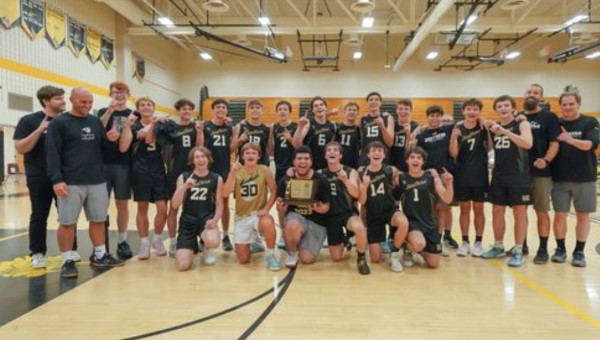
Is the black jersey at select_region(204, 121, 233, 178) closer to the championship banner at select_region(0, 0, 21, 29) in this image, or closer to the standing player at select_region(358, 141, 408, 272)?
the standing player at select_region(358, 141, 408, 272)

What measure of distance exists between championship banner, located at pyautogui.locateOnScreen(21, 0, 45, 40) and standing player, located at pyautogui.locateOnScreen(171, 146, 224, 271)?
8.58 m

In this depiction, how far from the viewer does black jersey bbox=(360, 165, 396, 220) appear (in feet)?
14.3

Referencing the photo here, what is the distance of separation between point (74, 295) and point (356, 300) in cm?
235

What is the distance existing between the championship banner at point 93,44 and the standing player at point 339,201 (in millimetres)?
11337

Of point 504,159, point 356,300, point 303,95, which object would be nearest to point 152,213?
point 356,300

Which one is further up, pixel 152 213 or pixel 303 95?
pixel 303 95

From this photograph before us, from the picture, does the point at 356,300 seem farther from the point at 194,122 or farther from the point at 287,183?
the point at 194,122

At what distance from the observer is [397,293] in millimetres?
A: 3449

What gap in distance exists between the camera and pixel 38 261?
4.16 meters

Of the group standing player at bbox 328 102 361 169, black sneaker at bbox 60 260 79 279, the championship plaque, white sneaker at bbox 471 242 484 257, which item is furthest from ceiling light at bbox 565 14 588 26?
black sneaker at bbox 60 260 79 279

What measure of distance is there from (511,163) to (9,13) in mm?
11014

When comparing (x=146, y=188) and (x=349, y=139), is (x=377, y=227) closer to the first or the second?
(x=349, y=139)

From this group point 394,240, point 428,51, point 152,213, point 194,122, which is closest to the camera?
point 394,240

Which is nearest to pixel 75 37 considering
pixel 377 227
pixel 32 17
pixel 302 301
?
pixel 32 17
